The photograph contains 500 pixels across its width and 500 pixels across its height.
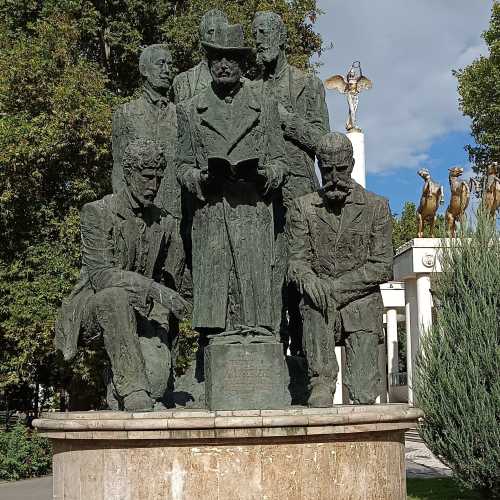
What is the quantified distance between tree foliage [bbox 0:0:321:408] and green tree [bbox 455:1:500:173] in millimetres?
16294

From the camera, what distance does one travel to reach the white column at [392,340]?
3562 centimetres

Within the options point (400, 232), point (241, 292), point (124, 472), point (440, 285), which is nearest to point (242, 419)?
point (124, 472)

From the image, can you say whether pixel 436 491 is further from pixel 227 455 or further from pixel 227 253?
pixel 227 455

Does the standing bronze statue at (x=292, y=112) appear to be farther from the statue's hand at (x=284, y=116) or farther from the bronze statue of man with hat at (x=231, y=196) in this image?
the bronze statue of man with hat at (x=231, y=196)

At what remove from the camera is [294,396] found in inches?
248

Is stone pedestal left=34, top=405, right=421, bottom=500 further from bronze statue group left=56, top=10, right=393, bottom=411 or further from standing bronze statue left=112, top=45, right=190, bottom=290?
standing bronze statue left=112, top=45, right=190, bottom=290

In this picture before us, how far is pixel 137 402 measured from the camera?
217 inches

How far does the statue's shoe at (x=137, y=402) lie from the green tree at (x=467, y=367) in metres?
9.19

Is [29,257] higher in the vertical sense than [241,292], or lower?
higher

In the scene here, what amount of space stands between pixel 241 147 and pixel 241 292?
106cm

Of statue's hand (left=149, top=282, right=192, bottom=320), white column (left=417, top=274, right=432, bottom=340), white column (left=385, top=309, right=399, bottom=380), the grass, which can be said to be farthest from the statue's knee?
white column (left=385, top=309, right=399, bottom=380)

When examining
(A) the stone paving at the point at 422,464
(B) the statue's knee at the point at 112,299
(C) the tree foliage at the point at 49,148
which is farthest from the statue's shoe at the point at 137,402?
(A) the stone paving at the point at 422,464

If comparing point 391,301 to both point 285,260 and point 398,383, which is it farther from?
point 285,260

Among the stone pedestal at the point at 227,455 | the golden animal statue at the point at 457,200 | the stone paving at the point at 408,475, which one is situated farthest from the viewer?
the golden animal statue at the point at 457,200
